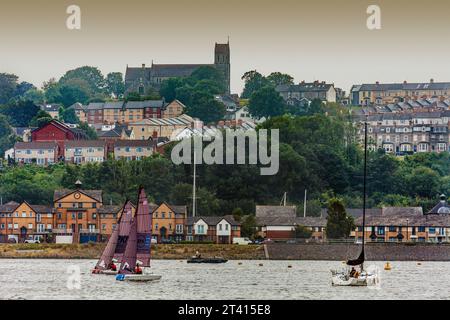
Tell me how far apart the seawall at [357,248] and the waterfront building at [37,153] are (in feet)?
136

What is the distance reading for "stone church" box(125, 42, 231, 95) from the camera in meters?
185

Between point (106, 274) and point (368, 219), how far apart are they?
26314 millimetres

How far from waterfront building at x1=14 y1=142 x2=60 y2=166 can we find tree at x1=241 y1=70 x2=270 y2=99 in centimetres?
5567

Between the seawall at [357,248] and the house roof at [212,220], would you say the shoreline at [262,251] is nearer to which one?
the seawall at [357,248]

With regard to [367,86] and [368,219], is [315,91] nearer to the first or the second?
[367,86]

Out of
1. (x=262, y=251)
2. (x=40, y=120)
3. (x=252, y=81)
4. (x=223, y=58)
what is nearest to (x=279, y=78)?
(x=252, y=81)

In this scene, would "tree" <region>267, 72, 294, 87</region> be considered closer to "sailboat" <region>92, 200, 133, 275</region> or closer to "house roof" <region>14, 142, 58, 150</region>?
"house roof" <region>14, 142, 58, 150</region>

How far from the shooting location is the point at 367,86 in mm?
179625

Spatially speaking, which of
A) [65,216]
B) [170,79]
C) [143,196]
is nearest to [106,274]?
[143,196]

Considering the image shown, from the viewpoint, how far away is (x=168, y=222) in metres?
89.9

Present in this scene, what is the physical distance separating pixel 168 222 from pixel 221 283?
26.4 meters

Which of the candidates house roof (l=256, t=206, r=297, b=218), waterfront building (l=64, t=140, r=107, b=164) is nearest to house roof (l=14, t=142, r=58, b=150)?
waterfront building (l=64, t=140, r=107, b=164)

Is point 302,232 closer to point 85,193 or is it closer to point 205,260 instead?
point 205,260
